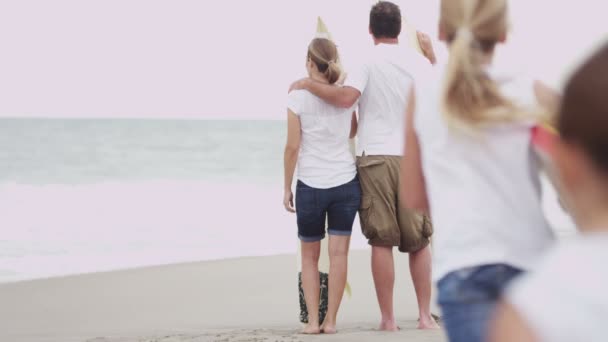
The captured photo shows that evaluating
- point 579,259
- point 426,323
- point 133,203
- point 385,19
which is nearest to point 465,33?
point 579,259

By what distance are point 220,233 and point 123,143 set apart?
2663cm

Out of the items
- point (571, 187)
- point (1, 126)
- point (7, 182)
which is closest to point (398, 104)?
point (571, 187)

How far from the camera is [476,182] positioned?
2223mm

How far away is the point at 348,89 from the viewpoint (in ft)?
17.2

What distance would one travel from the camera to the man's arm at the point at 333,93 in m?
5.25

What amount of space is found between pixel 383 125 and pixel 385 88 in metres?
0.18

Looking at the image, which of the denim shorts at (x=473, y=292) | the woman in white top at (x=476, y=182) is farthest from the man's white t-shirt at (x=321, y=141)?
the denim shorts at (x=473, y=292)

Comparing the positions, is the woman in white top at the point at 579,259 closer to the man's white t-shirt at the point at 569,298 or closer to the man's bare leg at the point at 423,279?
the man's white t-shirt at the point at 569,298

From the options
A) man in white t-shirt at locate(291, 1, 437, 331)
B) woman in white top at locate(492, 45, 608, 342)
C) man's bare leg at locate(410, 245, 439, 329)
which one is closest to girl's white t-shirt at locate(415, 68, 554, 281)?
woman in white top at locate(492, 45, 608, 342)

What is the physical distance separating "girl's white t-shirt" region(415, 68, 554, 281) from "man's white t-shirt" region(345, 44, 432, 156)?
2928 millimetres

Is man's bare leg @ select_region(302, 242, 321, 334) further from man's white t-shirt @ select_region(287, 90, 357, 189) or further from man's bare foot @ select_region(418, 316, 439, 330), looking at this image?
man's bare foot @ select_region(418, 316, 439, 330)

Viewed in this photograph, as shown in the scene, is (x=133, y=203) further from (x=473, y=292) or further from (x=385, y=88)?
(x=473, y=292)

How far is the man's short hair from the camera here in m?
5.19

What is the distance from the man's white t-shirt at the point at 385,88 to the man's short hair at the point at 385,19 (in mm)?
64
